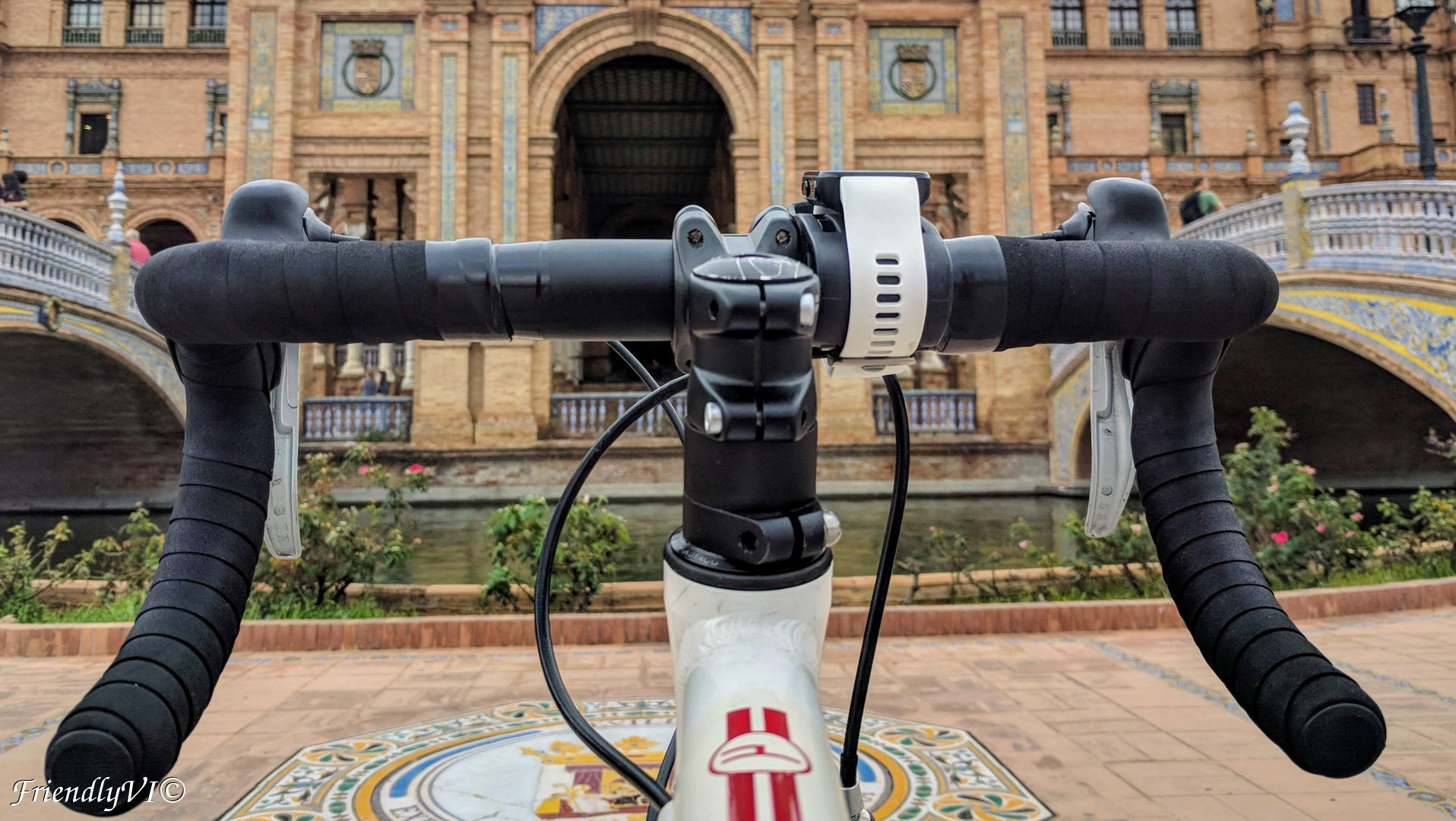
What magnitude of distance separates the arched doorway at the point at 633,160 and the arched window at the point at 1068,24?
467 inches

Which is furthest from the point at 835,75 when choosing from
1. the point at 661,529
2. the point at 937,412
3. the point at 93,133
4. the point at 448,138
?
the point at 93,133

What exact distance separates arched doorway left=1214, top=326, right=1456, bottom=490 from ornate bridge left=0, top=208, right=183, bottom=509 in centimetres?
1548

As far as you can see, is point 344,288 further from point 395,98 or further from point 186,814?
point 395,98

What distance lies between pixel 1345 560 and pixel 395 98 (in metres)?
15.8

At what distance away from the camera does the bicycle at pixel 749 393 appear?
1.14m

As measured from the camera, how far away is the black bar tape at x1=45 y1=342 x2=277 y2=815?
1184 millimetres

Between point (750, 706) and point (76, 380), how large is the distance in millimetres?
16883

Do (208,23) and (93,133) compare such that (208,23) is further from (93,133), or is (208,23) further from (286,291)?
(286,291)

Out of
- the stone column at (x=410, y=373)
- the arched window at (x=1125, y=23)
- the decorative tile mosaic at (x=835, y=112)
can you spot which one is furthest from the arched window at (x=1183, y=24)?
the stone column at (x=410, y=373)

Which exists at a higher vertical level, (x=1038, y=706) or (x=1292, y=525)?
(x=1292, y=525)

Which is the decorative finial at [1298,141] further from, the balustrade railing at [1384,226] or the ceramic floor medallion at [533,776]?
the ceramic floor medallion at [533,776]

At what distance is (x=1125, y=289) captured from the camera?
136 centimetres

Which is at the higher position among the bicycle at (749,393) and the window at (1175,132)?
the window at (1175,132)

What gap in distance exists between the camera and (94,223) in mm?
22328
